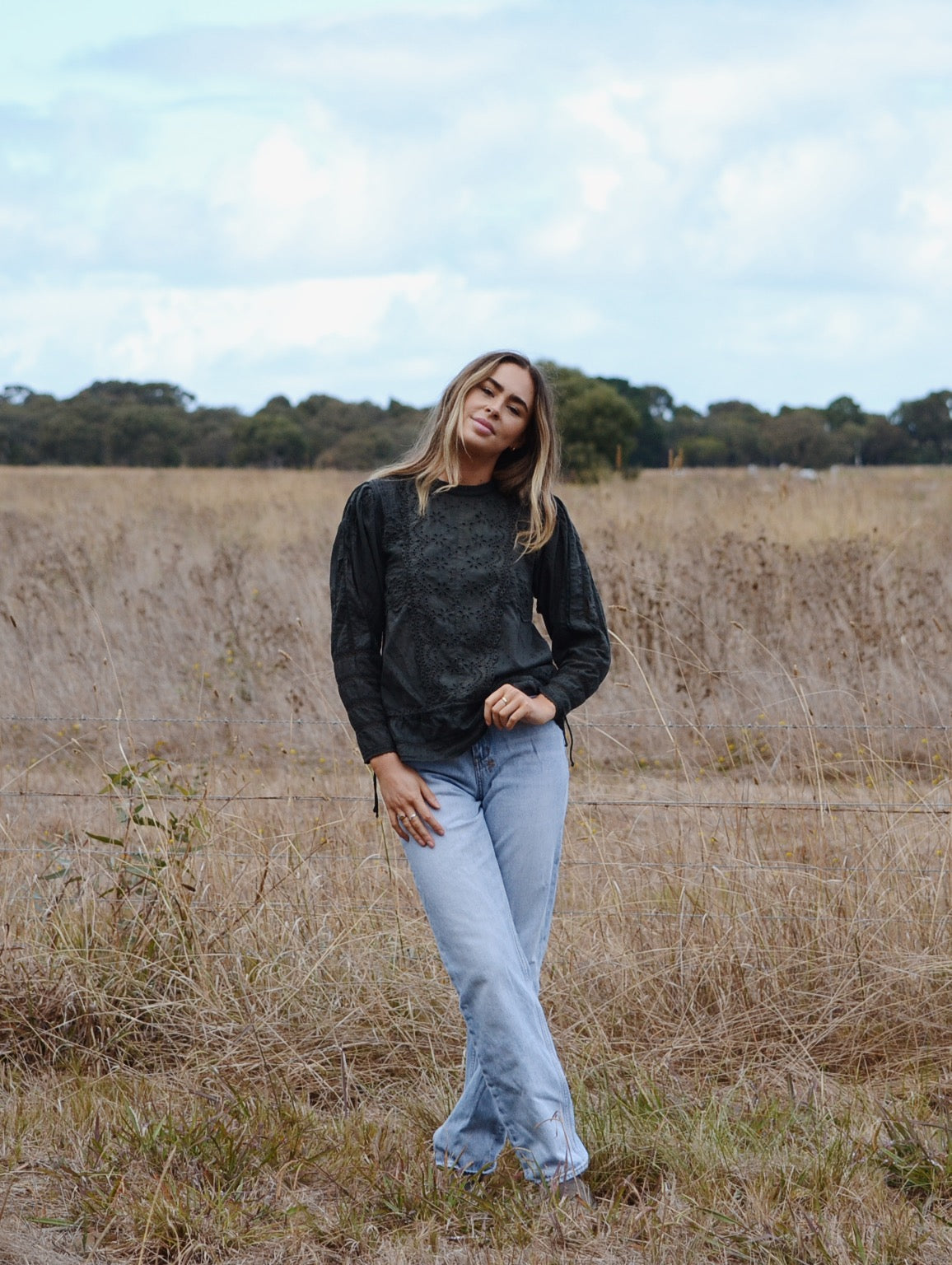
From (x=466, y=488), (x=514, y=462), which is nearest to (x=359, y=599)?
(x=466, y=488)

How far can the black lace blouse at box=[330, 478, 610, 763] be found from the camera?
2658mm

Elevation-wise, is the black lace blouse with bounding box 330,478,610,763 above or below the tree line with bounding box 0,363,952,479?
below

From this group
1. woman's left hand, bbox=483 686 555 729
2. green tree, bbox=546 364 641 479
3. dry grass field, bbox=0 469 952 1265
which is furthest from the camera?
green tree, bbox=546 364 641 479

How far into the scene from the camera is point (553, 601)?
288 cm

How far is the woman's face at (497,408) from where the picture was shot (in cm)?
272

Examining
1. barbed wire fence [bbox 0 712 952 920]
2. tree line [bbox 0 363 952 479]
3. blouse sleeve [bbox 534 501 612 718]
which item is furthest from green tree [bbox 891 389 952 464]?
blouse sleeve [bbox 534 501 612 718]

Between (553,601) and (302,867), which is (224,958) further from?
(553,601)

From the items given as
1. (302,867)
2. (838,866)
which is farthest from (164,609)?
(838,866)

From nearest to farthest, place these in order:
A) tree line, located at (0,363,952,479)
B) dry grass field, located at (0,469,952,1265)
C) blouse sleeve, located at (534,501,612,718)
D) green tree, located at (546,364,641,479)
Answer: dry grass field, located at (0,469,952,1265) → blouse sleeve, located at (534,501,612,718) → green tree, located at (546,364,641,479) → tree line, located at (0,363,952,479)

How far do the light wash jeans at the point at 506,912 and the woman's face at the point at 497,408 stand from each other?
602mm

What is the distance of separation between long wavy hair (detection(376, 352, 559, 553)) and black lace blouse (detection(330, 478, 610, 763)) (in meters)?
0.03

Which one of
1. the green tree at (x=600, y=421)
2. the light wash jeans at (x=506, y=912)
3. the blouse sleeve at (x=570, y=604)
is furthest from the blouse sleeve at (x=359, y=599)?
the green tree at (x=600, y=421)

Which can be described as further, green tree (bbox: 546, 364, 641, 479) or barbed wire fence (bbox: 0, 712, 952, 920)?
green tree (bbox: 546, 364, 641, 479)

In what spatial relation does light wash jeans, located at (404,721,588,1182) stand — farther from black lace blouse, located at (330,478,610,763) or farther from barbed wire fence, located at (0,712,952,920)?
barbed wire fence, located at (0,712,952,920)
